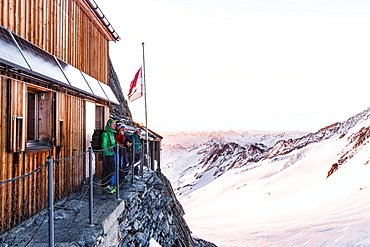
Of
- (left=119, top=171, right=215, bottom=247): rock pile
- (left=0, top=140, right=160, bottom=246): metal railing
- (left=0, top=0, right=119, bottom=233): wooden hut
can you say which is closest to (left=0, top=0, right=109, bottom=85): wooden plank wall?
(left=0, top=0, right=119, bottom=233): wooden hut

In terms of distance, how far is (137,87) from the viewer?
10.6 meters

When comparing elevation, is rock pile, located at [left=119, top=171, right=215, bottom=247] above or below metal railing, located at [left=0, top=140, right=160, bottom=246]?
below

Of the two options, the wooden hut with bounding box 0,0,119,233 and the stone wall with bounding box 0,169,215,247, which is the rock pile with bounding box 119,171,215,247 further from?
the wooden hut with bounding box 0,0,119,233

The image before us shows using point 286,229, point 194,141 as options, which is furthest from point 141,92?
point 194,141

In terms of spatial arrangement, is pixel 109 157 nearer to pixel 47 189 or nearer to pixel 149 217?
pixel 47 189

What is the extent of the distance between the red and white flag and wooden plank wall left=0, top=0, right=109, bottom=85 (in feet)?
5.21

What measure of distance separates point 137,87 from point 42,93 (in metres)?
5.30

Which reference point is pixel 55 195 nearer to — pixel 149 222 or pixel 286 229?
pixel 149 222

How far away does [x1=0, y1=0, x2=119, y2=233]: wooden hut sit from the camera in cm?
418

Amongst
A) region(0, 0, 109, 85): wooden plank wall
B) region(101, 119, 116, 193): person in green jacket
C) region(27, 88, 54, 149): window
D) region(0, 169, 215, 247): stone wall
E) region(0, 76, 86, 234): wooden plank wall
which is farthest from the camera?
region(101, 119, 116, 193): person in green jacket

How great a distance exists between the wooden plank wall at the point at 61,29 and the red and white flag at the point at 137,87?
5.21 ft

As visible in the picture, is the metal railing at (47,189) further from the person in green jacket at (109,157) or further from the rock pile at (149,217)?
the rock pile at (149,217)

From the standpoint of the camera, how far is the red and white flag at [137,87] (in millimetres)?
10594

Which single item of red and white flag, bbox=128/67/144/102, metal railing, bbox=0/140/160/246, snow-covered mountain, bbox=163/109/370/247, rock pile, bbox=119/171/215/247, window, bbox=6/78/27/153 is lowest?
snow-covered mountain, bbox=163/109/370/247
